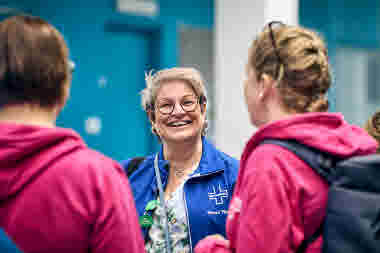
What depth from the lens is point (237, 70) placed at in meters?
3.48

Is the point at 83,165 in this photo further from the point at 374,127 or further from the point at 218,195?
the point at 374,127

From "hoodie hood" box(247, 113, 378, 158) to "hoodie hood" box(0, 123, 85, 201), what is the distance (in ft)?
1.81

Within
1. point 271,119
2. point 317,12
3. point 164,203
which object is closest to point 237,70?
point 164,203

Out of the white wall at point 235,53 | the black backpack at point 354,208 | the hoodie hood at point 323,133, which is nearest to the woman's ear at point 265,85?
the hoodie hood at point 323,133

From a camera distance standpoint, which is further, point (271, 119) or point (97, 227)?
point (271, 119)

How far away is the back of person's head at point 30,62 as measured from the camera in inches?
41.1

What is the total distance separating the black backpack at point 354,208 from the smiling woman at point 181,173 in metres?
0.73

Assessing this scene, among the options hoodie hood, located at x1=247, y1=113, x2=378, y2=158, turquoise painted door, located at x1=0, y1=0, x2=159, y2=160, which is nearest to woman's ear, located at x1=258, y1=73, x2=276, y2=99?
hoodie hood, located at x1=247, y1=113, x2=378, y2=158

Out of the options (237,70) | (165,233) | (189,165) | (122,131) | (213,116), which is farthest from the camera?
(213,116)

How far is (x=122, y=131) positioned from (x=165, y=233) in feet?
10.2

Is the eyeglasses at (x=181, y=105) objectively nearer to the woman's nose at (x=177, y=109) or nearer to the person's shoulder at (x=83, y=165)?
the woman's nose at (x=177, y=109)

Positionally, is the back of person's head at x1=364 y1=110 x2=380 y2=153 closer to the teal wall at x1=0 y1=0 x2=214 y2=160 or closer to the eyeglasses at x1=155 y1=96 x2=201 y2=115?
the eyeglasses at x1=155 y1=96 x2=201 y2=115

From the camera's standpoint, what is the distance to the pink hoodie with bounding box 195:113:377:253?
115cm

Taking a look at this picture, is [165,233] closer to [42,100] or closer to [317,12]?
[42,100]
